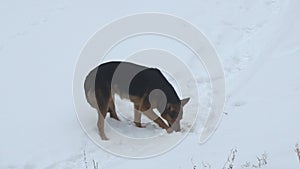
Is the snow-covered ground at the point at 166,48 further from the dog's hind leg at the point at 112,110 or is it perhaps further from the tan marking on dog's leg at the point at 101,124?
the dog's hind leg at the point at 112,110

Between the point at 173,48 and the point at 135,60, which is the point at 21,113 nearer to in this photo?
the point at 135,60

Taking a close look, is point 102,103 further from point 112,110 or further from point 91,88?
point 112,110

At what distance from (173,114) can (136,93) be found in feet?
1.94

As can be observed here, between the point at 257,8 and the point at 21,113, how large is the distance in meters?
5.92

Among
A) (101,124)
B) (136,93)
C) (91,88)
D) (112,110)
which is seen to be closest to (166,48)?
(112,110)

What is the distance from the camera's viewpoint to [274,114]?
6152 millimetres

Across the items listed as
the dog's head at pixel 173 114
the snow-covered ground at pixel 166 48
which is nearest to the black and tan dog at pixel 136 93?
the dog's head at pixel 173 114

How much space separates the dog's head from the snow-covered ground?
28cm

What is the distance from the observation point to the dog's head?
6.65 metres

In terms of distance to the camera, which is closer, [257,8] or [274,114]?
[274,114]

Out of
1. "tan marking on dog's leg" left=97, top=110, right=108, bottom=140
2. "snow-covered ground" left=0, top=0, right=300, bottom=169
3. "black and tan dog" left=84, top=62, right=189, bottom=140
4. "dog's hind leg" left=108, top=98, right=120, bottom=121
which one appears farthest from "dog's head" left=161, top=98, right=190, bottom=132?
"tan marking on dog's leg" left=97, top=110, right=108, bottom=140

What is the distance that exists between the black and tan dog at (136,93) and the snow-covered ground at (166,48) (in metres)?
0.39

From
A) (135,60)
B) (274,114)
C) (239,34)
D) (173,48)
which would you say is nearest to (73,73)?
(135,60)

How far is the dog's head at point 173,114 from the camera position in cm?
665
